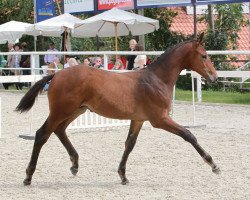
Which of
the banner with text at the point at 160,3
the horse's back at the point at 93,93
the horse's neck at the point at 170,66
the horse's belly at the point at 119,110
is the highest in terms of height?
the horse's neck at the point at 170,66

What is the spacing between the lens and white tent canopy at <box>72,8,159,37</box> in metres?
24.2

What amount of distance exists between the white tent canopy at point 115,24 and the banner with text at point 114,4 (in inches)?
40.1

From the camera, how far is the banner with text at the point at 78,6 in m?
29.2

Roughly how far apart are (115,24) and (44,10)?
23.4ft

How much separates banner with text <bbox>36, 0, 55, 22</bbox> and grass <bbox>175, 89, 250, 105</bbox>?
32.2 ft

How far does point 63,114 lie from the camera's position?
9.05m

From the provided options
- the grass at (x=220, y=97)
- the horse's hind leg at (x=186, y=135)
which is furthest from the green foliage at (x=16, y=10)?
the horse's hind leg at (x=186, y=135)

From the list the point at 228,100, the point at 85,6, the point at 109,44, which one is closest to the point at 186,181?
the point at 228,100

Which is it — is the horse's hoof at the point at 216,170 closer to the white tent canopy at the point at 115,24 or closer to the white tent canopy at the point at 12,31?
the white tent canopy at the point at 115,24

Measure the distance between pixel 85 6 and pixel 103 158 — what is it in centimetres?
1891

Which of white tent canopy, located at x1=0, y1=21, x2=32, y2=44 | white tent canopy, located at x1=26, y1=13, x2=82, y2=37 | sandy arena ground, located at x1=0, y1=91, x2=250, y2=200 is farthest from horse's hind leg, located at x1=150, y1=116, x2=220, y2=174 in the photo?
white tent canopy, located at x1=0, y1=21, x2=32, y2=44

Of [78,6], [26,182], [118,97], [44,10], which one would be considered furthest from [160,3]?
[26,182]

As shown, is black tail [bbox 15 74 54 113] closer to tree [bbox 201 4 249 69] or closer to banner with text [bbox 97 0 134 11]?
banner with text [bbox 97 0 134 11]

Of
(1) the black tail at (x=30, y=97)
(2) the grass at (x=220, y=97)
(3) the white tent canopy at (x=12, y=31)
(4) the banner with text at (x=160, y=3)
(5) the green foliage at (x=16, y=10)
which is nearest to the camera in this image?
(1) the black tail at (x=30, y=97)
